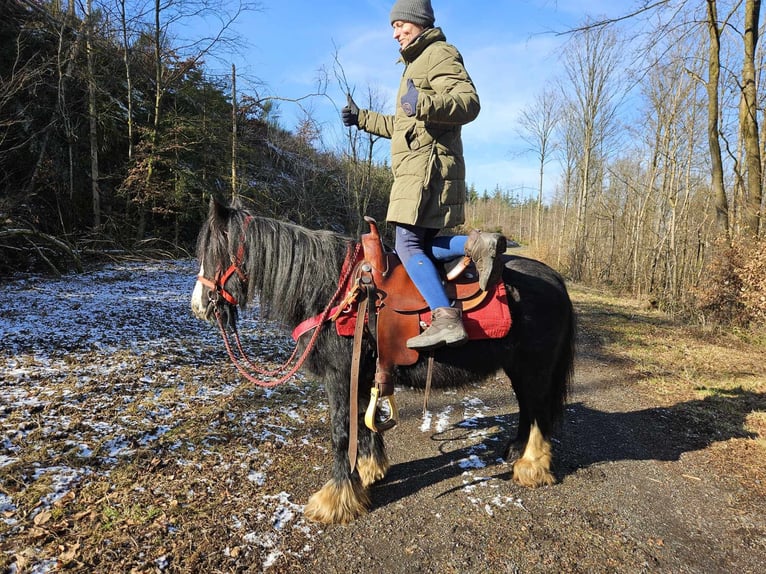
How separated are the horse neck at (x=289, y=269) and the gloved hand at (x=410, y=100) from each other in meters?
0.99

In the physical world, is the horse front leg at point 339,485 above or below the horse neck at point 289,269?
below

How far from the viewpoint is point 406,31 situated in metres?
2.65

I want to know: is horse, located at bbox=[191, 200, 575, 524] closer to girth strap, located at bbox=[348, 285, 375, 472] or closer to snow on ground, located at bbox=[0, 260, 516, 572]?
girth strap, located at bbox=[348, 285, 375, 472]

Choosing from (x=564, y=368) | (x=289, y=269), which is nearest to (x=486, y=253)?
(x=289, y=269)

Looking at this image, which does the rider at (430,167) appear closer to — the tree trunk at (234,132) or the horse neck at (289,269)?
the horse neck at (289,269)

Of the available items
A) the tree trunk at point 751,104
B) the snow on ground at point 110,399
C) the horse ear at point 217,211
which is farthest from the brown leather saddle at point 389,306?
the tree trunk at point 751,104

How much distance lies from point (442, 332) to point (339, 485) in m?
1.21

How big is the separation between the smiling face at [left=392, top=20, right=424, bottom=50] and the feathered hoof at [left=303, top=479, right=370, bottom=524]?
9.56ft

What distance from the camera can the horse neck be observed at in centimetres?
266

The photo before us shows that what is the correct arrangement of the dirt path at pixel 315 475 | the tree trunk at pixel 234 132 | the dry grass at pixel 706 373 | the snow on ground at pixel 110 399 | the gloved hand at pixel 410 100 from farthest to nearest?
the tree trunk at pixel 234 132 → the dry grass at pixel 706 373 → the snow on ground at pixel 110 399 → the gloved hand at pixel 410 100 → the dirt path at pixel 315 475

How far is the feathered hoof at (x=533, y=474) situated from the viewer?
3.04 meters

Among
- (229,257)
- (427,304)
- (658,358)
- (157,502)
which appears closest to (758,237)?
(658,358)

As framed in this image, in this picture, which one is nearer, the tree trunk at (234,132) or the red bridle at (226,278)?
the red bridle at (226,278)

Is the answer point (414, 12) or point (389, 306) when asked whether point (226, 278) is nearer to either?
point (389, 306)
